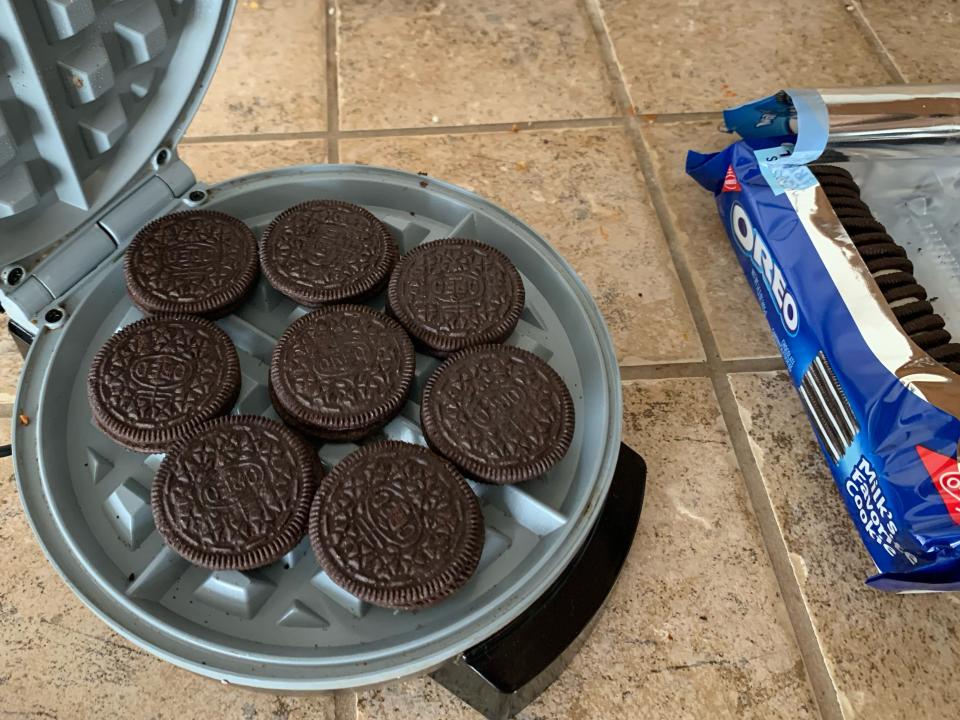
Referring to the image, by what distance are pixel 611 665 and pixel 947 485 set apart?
0.35 metres

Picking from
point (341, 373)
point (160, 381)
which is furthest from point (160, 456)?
point (341, 373)

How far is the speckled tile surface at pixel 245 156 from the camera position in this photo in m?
1.10

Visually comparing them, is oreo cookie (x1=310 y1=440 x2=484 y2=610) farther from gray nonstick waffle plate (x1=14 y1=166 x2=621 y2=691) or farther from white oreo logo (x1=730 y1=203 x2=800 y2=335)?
white oreo logo (x1=730 y1=203 x2=800 y2=335)

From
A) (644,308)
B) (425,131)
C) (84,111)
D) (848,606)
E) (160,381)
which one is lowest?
(848,606)

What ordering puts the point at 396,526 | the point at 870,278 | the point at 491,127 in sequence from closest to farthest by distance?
the point at 396,526 < the point at 870,278 < the point at 491,127

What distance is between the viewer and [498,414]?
69cm

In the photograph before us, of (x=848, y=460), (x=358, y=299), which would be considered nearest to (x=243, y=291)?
(x=358, y=299)

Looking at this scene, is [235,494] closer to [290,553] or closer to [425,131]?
[290,553]

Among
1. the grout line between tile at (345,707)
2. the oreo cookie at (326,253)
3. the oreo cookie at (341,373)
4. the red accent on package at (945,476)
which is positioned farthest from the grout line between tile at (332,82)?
the red accent on package at (945,476)

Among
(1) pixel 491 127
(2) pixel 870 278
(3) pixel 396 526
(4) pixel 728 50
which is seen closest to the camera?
(3) pixel 396 526

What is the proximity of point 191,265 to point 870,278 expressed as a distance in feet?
2.28

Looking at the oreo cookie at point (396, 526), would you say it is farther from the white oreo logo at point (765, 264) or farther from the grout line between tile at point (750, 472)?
the white oreo logo at point (765, 264)

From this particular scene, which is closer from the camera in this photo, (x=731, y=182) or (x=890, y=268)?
(x=890, y=268)

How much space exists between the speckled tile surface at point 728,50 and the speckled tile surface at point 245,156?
0.51 meters
